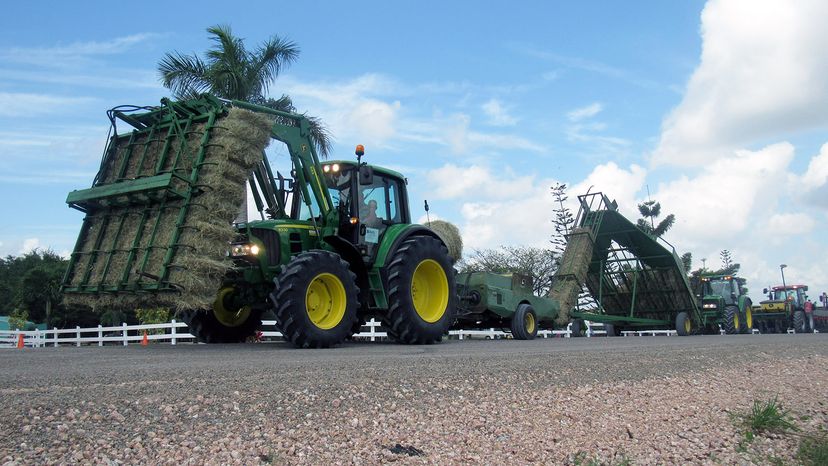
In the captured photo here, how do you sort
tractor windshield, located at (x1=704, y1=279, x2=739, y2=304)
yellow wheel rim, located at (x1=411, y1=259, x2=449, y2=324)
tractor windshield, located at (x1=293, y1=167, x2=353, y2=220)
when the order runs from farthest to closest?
1. tractor windshield, located at (x1=704, y1=279, x2=739, y2=304)
2. yellow wheel rim, located at (x1=411, y1=259, x2=449, y2=324)
3. tractor windshield, located at (x1=293, y1=167, x2=353, y2=220)

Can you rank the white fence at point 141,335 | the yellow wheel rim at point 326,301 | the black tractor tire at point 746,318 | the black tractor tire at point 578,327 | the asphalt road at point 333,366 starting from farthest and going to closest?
the black tractor tire at point 746,318, the black tractor tire at point 578,327, the white fence at point 141,335, the yellow wheel rim at point 326,301, the asphalt road at point 333,366

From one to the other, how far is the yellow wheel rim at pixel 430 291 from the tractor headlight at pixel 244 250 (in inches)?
117

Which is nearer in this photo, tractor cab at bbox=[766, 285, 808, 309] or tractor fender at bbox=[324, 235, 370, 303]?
tractor fender at bbox=[324, 235, 370, 303]

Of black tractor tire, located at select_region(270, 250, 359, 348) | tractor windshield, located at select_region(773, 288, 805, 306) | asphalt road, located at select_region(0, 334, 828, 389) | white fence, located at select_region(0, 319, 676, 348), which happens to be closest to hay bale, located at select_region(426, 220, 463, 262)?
white fence, located at select_region(0, 319, 676, 348)

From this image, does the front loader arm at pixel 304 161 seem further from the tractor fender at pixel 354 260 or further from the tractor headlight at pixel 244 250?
the tractor headlight at pixel 244 250

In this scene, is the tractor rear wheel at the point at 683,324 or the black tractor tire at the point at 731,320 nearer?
the tractor rear wheel at the point at 683,324

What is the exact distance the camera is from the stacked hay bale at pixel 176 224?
9164mm

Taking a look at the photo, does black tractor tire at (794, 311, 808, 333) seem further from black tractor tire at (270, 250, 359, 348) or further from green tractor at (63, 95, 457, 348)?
black tractor tire at (270, 250, 359, 348)

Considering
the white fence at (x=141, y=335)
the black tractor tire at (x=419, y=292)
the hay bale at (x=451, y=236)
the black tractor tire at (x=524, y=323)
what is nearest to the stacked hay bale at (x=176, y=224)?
the black tractor tire at (x=419, y=292)

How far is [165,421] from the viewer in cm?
425

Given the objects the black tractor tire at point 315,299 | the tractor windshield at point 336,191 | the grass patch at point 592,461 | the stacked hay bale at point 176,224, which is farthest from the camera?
the tractor windshield at point 336,191

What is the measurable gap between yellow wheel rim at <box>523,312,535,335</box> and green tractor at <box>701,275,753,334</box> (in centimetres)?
843

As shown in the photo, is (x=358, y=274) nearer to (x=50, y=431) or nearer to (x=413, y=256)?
(x=413, y=256)

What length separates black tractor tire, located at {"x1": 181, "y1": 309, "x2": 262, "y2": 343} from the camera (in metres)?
12.2
